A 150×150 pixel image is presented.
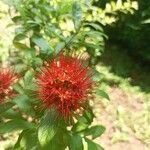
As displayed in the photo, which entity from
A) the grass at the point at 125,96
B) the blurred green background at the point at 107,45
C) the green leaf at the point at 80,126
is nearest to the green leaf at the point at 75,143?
the green leaf at the point at 80,126

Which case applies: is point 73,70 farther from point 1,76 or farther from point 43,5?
point 43,5

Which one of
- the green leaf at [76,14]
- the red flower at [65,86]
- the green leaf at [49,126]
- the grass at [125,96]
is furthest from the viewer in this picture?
the grass at [125,96]

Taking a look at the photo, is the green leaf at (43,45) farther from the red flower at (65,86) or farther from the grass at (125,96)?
the grass at (125,96)

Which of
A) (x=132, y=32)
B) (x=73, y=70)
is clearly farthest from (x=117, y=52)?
(x=73, y=70)

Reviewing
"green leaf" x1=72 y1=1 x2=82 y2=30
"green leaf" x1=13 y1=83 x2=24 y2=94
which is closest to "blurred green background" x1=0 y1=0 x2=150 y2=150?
"green leaf" x1=72 y1=1 x2=82 y2=30

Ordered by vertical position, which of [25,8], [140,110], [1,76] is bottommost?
[140,110]

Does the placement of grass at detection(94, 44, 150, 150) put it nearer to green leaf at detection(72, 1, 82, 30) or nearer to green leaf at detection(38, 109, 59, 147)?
green leaf at detection(72, 1, 82, 30)

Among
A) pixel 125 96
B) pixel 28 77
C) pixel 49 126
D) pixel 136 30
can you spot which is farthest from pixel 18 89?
pixel 136 30
